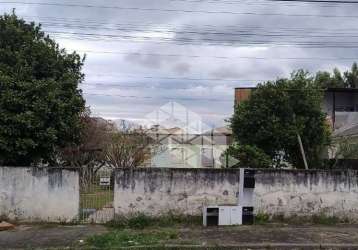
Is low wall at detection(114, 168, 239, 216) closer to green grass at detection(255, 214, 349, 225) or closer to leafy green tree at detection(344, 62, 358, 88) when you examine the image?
green grass at detection(255, 214, 349, 225)

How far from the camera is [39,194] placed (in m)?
14.3

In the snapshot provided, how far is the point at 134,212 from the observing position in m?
14.3

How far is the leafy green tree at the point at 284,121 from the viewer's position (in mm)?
25125

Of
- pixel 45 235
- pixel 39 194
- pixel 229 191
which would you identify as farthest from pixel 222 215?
pixel 39 194

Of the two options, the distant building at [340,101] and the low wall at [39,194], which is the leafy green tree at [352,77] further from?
the low wall at [39,194]

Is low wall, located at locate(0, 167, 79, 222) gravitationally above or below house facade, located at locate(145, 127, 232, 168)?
below

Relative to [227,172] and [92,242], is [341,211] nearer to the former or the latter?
[227,172]

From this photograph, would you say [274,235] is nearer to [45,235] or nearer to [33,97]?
[45,235]

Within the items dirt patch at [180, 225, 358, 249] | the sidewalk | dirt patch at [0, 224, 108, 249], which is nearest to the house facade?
dirt patch at [180, 225, 358, 249]

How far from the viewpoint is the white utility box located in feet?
45.3

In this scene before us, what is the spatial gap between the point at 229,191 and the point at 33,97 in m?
6.39

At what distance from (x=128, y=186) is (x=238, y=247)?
4.21 metres

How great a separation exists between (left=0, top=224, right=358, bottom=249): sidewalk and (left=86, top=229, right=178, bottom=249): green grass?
18 cm

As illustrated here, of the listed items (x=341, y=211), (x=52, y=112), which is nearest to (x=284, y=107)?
(x=341, y=211)
